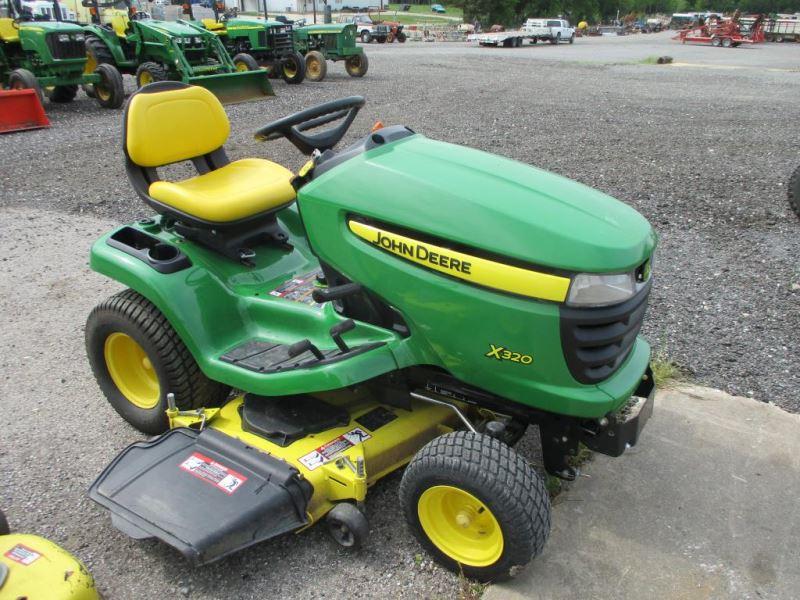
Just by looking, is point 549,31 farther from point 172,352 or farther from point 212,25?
point 172,352

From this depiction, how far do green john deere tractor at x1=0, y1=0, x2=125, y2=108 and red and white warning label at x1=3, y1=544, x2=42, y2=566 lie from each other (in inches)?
366

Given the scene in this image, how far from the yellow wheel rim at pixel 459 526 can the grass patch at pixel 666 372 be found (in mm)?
1420

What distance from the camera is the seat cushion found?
2717 mm

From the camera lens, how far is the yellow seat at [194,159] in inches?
108

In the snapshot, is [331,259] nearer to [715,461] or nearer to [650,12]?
[715,461]

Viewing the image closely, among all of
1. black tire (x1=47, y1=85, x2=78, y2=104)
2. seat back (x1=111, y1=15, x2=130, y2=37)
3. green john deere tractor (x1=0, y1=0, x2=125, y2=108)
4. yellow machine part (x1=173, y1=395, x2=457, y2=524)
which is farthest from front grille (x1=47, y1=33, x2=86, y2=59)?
yellow machine part (x1=173, y1=395, x2=457, y2=524)

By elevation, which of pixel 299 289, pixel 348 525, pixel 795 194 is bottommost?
pixel 348 525

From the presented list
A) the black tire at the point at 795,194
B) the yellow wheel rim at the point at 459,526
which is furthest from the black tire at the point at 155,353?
the black tire at the point at 795,194

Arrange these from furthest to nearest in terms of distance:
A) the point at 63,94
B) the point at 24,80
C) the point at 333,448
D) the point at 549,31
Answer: the point at 549,31, the point at 63,94, the point at 24,80, the point at 333,448

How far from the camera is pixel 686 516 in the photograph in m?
2.42

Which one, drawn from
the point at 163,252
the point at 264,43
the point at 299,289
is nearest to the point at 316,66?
the point at 264,43

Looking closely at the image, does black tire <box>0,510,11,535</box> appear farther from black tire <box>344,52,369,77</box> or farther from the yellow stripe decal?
black tire <box>344,52,369,77</box>

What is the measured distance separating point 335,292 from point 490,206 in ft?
1.82

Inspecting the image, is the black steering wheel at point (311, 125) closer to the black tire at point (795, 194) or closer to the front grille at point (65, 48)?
the black tire at point (795, 194)
